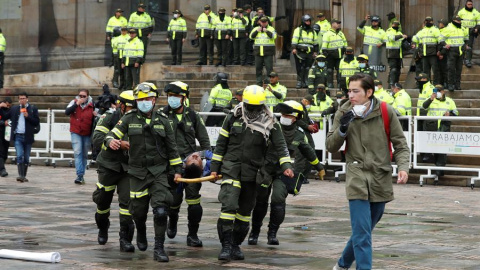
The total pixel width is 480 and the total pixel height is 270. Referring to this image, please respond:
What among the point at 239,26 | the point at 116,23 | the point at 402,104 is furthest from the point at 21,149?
the point at 116,23

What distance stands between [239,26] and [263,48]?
8.11 feet

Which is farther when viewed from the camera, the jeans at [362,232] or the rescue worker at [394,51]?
the rescue worker at [394,51]

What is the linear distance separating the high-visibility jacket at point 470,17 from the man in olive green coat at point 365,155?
17.8 metres

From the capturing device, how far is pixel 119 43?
96.9 feet

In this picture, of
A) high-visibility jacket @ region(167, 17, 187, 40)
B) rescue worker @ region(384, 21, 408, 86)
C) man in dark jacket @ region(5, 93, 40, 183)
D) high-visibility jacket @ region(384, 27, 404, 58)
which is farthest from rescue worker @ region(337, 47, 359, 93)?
high-visibility jacket @ region(167, 17, 187, 40)

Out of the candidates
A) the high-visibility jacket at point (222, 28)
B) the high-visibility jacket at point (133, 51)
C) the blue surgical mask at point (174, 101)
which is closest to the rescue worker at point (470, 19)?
the high-visibility jacket at point (222, 28)

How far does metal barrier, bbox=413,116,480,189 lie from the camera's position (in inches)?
801

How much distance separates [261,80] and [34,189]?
8510 mm

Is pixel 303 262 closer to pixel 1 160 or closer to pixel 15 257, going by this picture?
pixel 15 257

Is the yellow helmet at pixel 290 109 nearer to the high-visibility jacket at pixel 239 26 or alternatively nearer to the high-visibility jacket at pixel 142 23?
the high-visibility jacket at pixel 239 26

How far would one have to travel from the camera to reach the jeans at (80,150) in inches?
821

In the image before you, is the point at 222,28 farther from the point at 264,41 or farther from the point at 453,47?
the point at 453,47

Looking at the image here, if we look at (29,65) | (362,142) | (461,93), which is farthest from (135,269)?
(29,65)

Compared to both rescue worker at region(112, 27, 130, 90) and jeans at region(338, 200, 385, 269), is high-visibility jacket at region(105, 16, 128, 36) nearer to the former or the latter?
rescue worker at region(112, 27, 130, 90)
